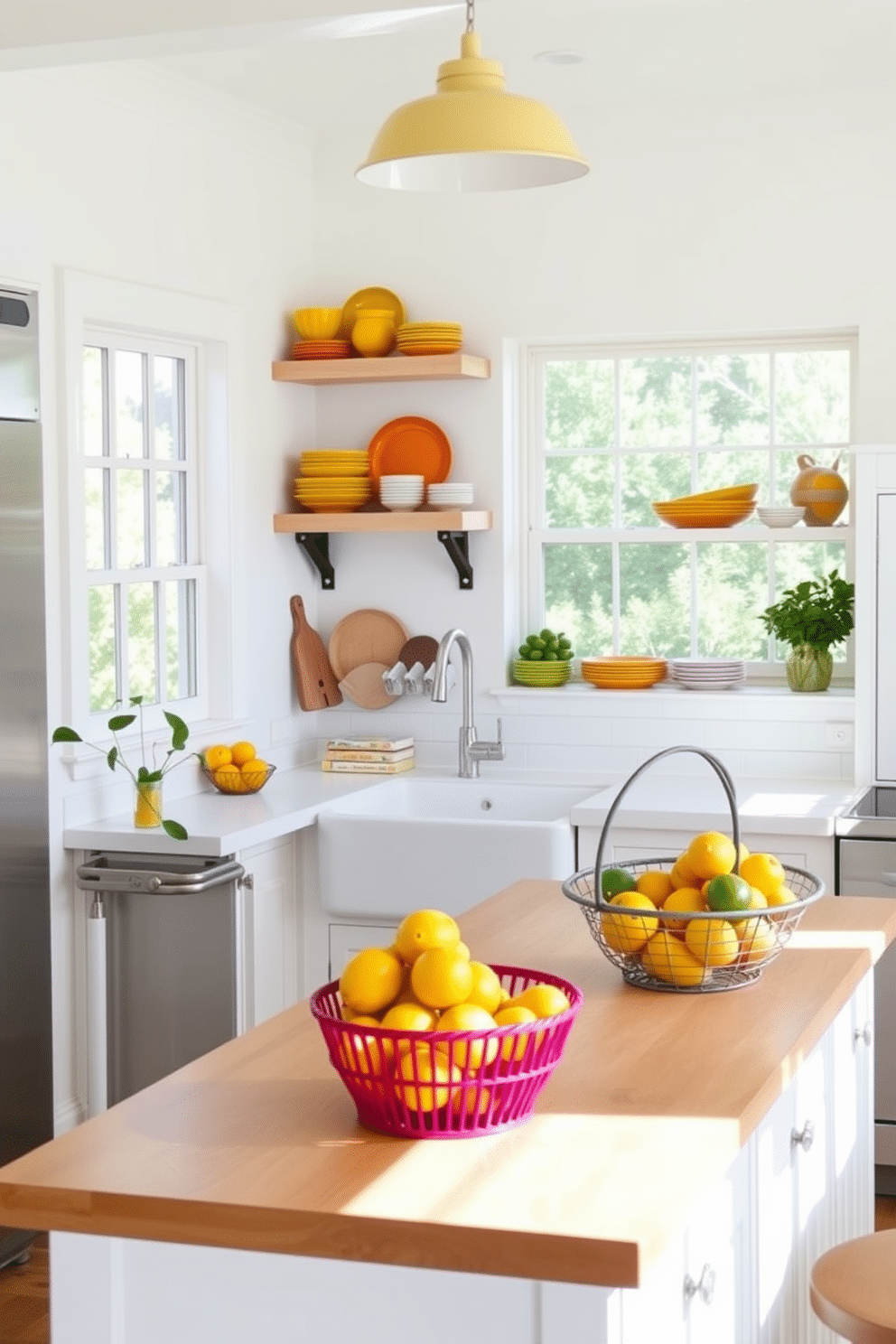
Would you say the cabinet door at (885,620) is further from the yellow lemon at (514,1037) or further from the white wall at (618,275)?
the yellow lemon at (514,1037)

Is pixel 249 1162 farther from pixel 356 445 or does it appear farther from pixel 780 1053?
pixel 356 445

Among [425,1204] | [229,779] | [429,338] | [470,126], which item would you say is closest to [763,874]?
[425,1204]

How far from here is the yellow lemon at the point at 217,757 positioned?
4.72 metres

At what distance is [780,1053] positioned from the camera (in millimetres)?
2141

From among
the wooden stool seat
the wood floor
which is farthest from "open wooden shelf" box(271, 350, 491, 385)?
the wooden stool seat

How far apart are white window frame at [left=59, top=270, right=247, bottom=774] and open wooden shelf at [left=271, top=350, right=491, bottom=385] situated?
23 centimetres

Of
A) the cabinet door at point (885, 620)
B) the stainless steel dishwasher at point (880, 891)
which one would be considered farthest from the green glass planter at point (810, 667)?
the stainless steel dishwasher at point (880, 891)

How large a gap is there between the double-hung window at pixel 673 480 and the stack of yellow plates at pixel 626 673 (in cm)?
16

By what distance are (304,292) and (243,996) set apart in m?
2.31

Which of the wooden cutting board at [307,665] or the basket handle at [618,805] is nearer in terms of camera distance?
the basket handle at [618,805]

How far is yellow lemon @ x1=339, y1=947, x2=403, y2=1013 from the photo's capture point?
1920 millimetres

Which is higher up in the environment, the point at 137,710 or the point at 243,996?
the point at 137,710

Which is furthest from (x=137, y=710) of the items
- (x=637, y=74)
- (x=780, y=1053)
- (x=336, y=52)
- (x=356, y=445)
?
(x=780, y=1053)

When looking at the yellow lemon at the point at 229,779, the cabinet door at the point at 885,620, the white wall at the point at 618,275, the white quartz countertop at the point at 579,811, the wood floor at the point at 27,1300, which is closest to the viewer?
the wood floor at the point at 27,1300
